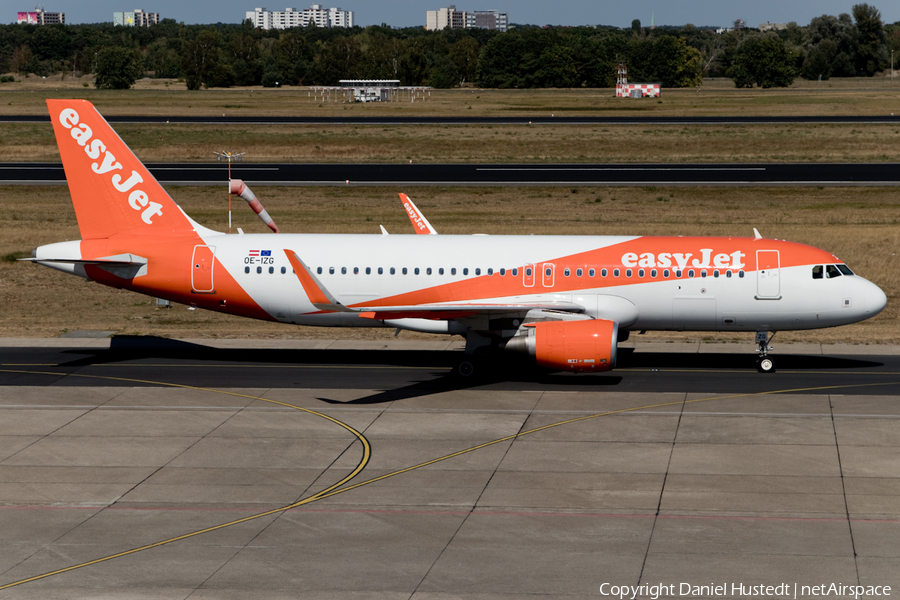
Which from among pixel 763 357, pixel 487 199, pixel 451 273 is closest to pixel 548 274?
pixel 451 273

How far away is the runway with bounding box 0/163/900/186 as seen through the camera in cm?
7425

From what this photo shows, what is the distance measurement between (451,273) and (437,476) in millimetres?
10565

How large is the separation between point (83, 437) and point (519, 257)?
14129 millimetres

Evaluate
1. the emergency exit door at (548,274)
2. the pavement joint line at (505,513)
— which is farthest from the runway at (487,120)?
the pavement joint line at (505,513)

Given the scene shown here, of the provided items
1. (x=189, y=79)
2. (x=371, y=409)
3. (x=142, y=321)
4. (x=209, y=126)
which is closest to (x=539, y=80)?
(x=189, y=79)

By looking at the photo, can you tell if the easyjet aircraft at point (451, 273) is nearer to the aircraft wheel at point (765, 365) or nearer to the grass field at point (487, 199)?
the aircraft wheel at point (765, 365)

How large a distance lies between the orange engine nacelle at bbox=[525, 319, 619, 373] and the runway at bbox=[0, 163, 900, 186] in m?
45.1

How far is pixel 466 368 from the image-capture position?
106 ft

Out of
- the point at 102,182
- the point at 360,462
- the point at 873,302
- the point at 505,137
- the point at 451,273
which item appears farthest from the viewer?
A: the point at 505,137

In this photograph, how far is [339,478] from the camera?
2336 centimetres

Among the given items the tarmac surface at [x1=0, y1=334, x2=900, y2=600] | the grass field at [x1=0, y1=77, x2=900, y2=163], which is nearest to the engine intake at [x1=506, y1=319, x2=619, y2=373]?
the tarmac surface at [x1=0, y1=334, x2=900, y2=600]

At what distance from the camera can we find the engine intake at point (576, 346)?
96.7 ft

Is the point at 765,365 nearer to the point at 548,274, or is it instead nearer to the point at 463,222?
the point at 548,274

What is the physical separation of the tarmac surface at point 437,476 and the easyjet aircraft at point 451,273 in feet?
6.71
